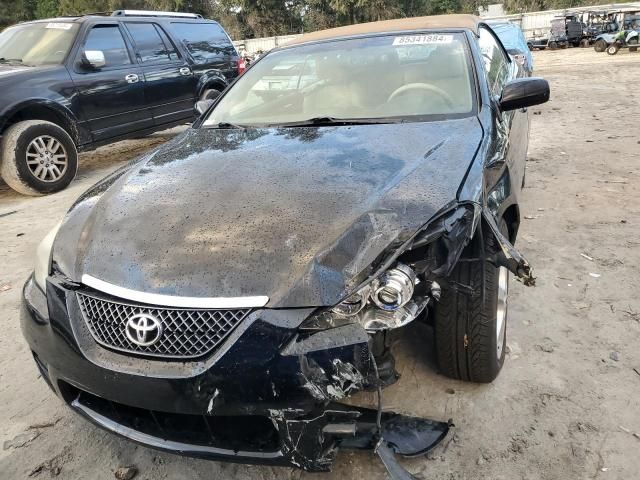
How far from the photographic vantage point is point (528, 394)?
2396 millimetres

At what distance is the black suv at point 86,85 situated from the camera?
5.68 m

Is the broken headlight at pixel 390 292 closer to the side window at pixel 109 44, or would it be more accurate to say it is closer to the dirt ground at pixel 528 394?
the dirt ground at pixel 528 394

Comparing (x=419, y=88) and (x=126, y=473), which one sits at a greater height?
(x=419, y=88)

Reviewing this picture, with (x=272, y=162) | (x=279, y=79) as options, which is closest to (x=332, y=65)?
(x=279, y=79)

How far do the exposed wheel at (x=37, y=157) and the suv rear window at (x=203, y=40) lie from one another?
2674mm

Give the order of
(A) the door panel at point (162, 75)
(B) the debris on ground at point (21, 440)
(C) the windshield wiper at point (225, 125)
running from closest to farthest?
(B) the debris on ground at point (21, 440) → (C) the windshield wiper at point (225, 125) → (A) the door panel at point (162, 75)

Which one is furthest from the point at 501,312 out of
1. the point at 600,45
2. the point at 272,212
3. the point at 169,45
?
the point at 600,45

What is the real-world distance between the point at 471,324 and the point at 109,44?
627 cm

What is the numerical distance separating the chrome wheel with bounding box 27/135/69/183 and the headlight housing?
4.04 meters

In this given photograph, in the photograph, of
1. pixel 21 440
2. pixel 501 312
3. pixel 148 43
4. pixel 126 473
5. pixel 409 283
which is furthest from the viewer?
pixel 148 43

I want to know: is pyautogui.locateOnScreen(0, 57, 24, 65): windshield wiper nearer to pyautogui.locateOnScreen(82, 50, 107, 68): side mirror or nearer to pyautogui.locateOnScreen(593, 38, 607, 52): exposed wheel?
pyautogui.locateOnScreen(82, 50, 107, 68): side mirror

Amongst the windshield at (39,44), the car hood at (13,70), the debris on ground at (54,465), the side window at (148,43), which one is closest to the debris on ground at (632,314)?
the debris on ground at (54,465)

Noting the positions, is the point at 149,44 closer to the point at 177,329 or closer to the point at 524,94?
the point at 524,94

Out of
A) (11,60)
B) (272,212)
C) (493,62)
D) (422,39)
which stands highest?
(11,60)
